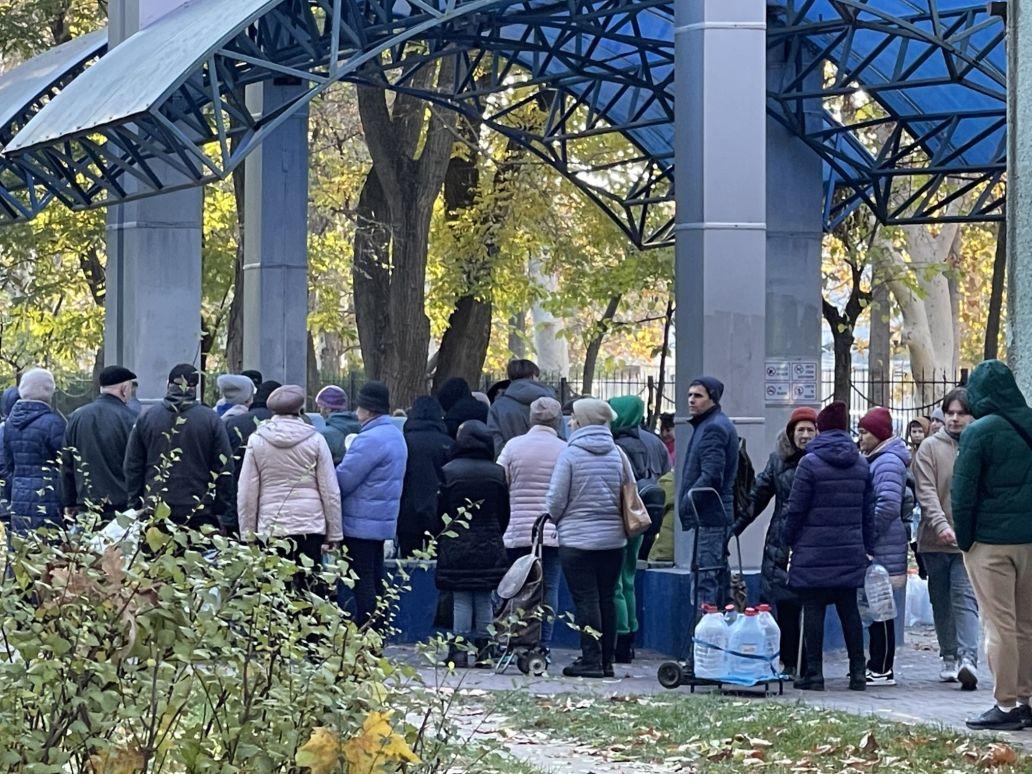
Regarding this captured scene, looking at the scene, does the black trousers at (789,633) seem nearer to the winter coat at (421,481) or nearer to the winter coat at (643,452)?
the winter coat at (643,452)

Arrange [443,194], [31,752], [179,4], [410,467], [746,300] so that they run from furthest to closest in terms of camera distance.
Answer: [443,194] → [179,4] → [746,300] → [410,467] → [31,752]

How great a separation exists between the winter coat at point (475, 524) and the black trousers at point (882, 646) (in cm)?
247

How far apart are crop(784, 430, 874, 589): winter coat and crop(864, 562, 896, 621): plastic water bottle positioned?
351 millimetres

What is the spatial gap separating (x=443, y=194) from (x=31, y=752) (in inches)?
1025

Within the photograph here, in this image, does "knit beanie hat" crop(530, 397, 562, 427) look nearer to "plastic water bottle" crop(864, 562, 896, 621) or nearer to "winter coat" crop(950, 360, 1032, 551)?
"plastic water bottle" crop(864, 562, 896, 621)

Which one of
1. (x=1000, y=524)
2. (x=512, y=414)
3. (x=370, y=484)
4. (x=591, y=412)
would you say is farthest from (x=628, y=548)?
(x=1000, y=524)

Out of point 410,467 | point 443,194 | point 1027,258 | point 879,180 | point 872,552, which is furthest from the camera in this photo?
point 443,194

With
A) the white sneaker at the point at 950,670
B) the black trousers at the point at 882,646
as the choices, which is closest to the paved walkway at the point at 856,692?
the white sneaker at the point at 950,670

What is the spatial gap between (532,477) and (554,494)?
0.61m

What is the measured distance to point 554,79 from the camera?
23625 mm

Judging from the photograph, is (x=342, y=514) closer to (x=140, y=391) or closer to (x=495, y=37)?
(x=140, y=391)

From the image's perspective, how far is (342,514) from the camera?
42.7ft

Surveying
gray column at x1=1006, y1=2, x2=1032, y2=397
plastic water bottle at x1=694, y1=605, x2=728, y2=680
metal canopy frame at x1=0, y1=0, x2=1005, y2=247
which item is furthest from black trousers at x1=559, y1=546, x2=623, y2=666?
metal canopy frame at x1=0, y1=0, x2=1005, y2=247

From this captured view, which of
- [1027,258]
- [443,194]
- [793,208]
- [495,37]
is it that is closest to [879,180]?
[793,208]
